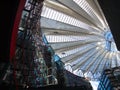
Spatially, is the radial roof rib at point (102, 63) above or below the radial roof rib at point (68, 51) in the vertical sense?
below

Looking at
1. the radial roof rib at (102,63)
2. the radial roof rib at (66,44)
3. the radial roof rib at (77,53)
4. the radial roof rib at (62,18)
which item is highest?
the radial roof rib at (62,18)

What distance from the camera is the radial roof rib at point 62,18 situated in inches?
1062

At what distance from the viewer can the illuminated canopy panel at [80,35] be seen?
2770 centimetres

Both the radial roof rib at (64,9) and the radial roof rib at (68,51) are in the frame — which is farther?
the radial roof rib at (68,51)

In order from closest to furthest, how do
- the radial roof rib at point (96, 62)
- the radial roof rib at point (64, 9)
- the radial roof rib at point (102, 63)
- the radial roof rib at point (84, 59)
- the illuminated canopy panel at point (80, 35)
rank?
the radial roof rib at point (64, 9)
the illuminated canopy panel at point (80, 35)
the radial roof rib at point (84, 59)
the radial roof rib at point (96, 62)
the radial roof rib at point (102, 63)

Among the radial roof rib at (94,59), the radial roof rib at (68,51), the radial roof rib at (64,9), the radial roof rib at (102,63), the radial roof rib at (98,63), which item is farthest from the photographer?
the radial roof rib at (102,63)

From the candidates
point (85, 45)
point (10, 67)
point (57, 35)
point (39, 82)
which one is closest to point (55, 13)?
point (57, 35)

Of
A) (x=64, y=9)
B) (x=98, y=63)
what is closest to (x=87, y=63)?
(x=98, y=63)

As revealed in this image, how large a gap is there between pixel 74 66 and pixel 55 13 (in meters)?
14.1

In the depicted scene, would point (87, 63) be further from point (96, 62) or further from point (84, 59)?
point (84, 59)

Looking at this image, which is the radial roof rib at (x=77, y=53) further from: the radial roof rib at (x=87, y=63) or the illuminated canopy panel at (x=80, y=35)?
the radial roof rib at (x=87, y=63)

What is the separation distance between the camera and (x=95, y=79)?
4275 centimetres

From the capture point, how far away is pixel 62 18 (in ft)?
95.3

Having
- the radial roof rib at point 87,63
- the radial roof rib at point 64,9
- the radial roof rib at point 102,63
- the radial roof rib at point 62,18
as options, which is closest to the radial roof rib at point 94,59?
the radial roof rib at point 87,63
